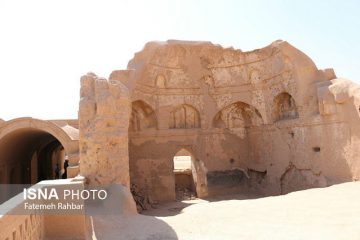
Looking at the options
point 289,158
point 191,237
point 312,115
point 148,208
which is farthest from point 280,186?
point 191,237

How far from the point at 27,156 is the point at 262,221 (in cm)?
1363

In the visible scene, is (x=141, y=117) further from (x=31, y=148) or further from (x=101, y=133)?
(x=101, y=133)

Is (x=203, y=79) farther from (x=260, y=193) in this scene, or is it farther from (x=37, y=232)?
(x=37, y=232)

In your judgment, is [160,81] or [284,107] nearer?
[284,107]

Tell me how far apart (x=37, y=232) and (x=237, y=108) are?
14.3m

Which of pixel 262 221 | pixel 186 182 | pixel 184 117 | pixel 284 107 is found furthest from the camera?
pixel 186 182

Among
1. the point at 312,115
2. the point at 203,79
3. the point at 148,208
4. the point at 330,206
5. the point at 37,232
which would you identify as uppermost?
the point at 203,79

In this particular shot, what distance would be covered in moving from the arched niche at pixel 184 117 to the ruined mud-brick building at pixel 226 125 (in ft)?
0.19

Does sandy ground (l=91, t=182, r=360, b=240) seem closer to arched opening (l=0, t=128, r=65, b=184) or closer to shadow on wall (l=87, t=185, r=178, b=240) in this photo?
shadow on wall (l=87, t=185, r=178, b=240)

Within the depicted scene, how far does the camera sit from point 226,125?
18062mm

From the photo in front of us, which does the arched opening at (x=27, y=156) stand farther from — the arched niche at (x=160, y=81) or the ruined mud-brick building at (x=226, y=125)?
the arched niche at (x=160, y=81)

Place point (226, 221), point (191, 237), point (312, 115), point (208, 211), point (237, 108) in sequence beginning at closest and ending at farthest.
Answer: point (191, 237) → point (226, 221) → point (208, 211) → point (312, 115) → point (237, 108)

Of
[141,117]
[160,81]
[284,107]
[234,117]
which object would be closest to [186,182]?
[234,117]

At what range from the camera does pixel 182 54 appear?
16906mm
